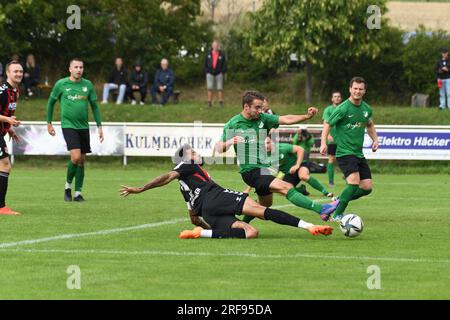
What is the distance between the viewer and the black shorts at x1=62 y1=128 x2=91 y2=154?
1761 centimetres

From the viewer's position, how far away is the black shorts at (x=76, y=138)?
57.8 ft

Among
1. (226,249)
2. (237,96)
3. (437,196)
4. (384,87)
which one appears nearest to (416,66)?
(384,87)

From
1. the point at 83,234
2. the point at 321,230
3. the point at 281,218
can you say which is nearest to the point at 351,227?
the point at 321,230

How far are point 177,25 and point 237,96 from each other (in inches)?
164

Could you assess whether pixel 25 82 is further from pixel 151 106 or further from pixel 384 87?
pixel 384 87

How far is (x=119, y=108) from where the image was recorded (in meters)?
34.2

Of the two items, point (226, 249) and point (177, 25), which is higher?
point (177, 25)

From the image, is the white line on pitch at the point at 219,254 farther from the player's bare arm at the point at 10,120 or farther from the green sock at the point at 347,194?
the player's bare arm at the point at 10,120

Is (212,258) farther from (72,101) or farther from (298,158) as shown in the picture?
(72,101)

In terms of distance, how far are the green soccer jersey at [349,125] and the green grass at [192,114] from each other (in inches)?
726

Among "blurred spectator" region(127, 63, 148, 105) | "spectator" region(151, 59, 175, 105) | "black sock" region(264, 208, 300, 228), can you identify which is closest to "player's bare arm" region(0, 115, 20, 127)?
"black sock" region(264, 208, 300, 228)

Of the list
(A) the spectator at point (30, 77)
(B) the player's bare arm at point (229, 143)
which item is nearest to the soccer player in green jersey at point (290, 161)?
(B) the player's bare arm at point (229, 143)

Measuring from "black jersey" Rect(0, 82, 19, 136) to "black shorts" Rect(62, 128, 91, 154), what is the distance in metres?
2.50

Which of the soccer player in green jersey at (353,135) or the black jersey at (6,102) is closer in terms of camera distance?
the soccer player in green jersey at (353,135)
